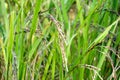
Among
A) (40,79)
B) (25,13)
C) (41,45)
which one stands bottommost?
(40,79)

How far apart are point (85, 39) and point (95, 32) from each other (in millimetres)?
136

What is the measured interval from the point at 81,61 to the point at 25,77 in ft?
0.58

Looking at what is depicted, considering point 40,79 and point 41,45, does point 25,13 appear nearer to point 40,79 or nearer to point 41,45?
point 41,45

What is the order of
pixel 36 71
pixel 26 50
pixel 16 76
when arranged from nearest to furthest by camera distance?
pixel 16 76, pixel 36 71, pixel 26 50

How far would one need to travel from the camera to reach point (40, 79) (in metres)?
1.13

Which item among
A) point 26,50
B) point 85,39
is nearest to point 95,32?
point 85,39

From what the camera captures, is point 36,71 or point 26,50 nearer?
point 36,71

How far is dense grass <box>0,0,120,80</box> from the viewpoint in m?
1.00

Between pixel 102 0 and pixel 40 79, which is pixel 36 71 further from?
pixel 102 0

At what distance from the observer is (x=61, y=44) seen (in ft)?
3.03

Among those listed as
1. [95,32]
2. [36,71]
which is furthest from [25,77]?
[95,32]

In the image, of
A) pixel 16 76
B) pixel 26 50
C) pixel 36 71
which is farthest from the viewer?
pixel 26 50

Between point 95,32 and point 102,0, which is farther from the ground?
point 102,0

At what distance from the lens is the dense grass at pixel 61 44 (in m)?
1.00
